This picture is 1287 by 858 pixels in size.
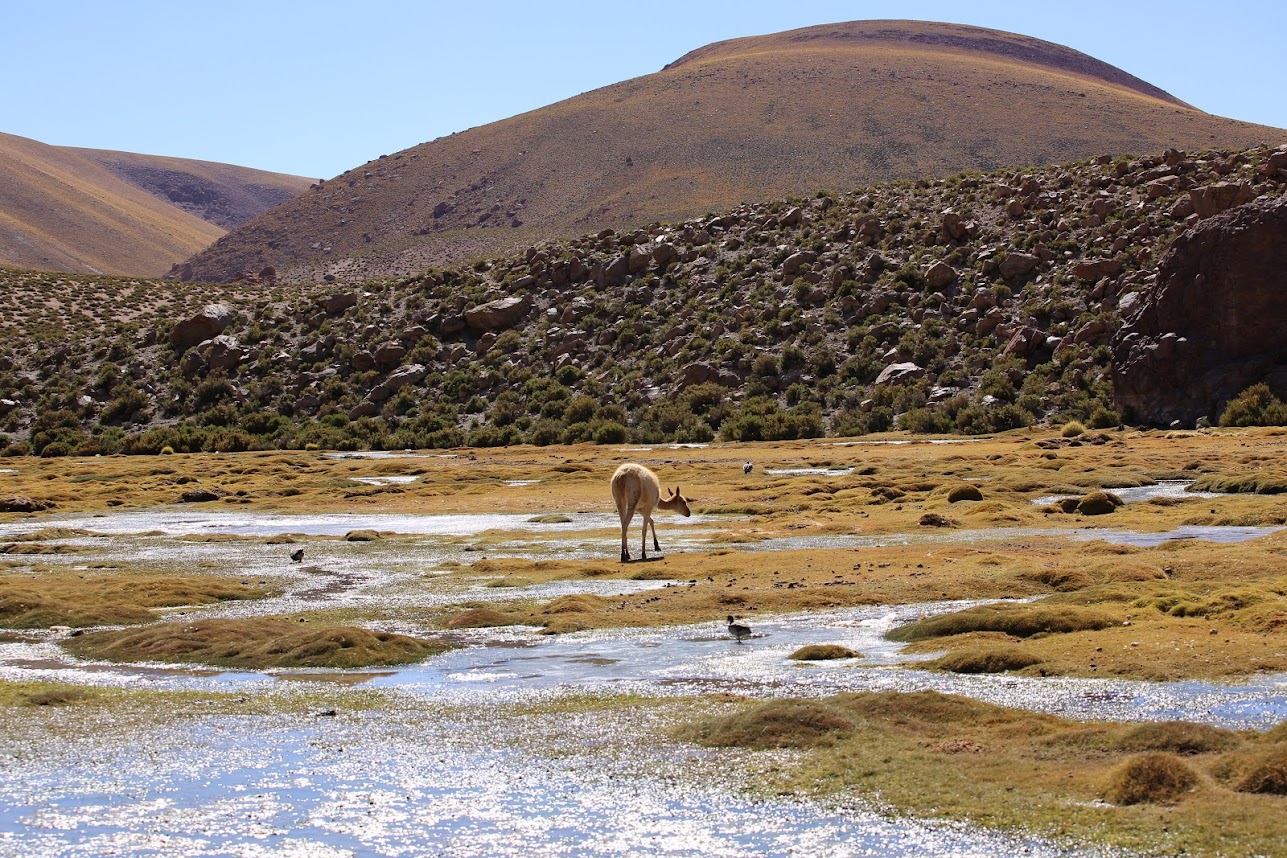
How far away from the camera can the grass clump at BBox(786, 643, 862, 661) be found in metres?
13.9

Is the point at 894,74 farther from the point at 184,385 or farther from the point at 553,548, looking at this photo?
the point at 553,548

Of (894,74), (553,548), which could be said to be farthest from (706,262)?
(894,74)

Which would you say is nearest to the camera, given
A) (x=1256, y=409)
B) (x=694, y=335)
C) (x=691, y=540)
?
(x=691, y=540)

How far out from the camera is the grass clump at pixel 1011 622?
14727 mm

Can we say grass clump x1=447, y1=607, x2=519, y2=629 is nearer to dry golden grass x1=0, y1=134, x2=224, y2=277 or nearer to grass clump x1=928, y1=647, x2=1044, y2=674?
grass clump x1=928, y1=647, x2=1044, y2=674

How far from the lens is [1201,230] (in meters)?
47.5

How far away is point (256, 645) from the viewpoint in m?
15.5

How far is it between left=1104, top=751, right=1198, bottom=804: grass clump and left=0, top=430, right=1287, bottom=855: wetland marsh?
0.09 ft

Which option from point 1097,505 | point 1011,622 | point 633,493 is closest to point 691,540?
point 633,493

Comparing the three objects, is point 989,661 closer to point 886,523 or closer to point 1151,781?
Result: point 1151,781

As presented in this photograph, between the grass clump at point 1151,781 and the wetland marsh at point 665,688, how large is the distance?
26 mm

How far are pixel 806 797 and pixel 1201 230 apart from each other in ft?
144

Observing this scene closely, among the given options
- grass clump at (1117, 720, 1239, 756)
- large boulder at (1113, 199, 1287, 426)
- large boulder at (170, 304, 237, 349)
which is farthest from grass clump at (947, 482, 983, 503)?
large boulder at (170, 304, 237, 349)

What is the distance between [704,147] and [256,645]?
127258 mm
